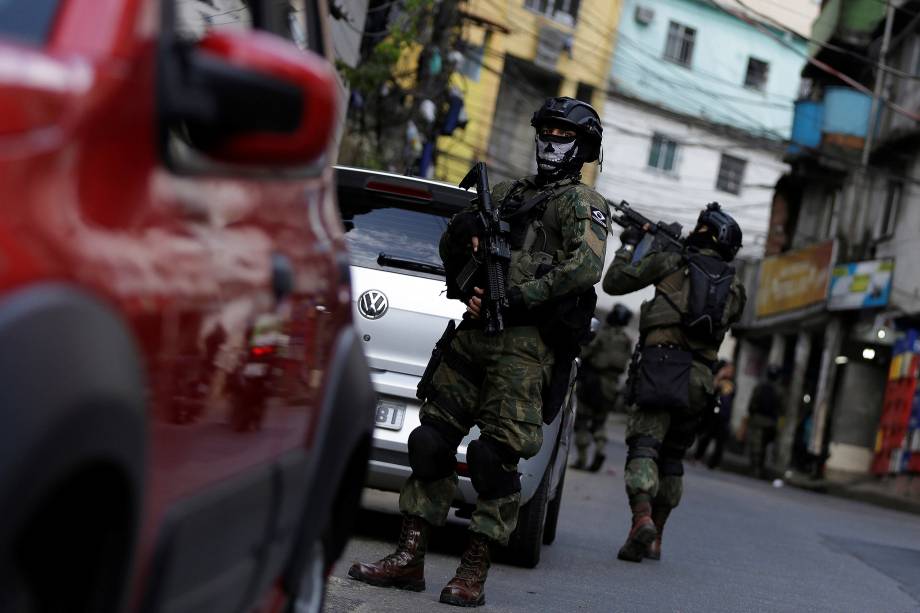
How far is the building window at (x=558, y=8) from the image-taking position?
47.5m

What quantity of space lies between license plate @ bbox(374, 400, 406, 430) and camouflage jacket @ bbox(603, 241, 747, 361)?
2359 millimetres

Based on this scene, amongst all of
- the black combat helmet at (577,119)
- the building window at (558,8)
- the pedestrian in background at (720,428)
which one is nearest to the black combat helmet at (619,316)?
the pedestrian in background at (720,428)

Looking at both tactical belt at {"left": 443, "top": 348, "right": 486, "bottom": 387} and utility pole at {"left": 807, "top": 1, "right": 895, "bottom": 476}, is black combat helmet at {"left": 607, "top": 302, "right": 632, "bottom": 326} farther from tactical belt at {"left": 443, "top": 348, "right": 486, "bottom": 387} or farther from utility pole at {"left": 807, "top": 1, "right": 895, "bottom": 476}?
tactical belt at {"left": 443, "top": 348, "right": 486, "bottom": 387}

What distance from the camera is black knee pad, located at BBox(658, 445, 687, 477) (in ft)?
30.8

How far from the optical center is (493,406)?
6133 millimetres

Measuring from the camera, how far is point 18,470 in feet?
6.08

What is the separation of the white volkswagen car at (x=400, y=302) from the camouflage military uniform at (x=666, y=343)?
1.84m

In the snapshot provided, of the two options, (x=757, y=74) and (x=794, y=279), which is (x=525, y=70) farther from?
(x=794, y=279)

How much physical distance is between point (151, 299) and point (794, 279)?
106 ft

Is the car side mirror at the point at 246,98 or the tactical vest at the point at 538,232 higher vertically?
the tactical vest at the point at 538,232

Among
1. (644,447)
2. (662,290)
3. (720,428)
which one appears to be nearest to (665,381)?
(644,447)

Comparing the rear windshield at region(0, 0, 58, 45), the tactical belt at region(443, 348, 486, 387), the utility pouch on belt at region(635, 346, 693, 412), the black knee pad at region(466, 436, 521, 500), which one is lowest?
the black knee pad at region(466, 436, 521, 500)

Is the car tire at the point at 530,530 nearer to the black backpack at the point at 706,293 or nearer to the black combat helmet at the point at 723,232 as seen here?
the black backpack at the point at 706,293

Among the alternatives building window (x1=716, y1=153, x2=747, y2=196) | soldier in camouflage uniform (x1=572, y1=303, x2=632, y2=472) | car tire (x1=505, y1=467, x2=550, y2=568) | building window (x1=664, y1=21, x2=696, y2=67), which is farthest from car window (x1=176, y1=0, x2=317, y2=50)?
building window (x1=716, y1=153, x2=747, y2=196)
